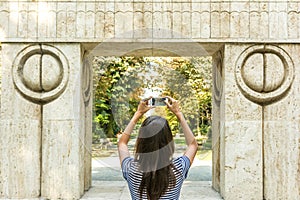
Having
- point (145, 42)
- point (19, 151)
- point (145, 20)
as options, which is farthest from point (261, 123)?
point (19, 151)

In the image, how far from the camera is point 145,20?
5961 mm

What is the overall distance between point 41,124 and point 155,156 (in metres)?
4.15

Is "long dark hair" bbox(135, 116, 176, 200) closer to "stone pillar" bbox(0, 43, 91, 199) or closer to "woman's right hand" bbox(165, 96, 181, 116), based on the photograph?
"woman's right hand" bbox(165, 96, 181, 116)

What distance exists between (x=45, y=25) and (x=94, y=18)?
2.45 ft

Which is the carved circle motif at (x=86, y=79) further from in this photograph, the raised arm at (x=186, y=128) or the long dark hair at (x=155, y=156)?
the long dark hair at (x=155, y=156)

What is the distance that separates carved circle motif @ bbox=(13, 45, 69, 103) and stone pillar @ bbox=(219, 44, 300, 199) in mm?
2504

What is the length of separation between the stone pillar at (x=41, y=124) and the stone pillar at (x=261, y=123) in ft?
7.56

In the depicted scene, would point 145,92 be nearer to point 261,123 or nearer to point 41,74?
point 41,74

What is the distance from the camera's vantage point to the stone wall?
5914mm

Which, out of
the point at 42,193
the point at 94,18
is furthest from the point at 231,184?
the point at 94,18

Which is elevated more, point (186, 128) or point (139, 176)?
point (186, 128)

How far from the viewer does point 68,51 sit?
5969 millimetres

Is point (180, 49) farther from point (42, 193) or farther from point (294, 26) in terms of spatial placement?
point (42, 193)

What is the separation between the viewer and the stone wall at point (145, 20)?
19.4ft
